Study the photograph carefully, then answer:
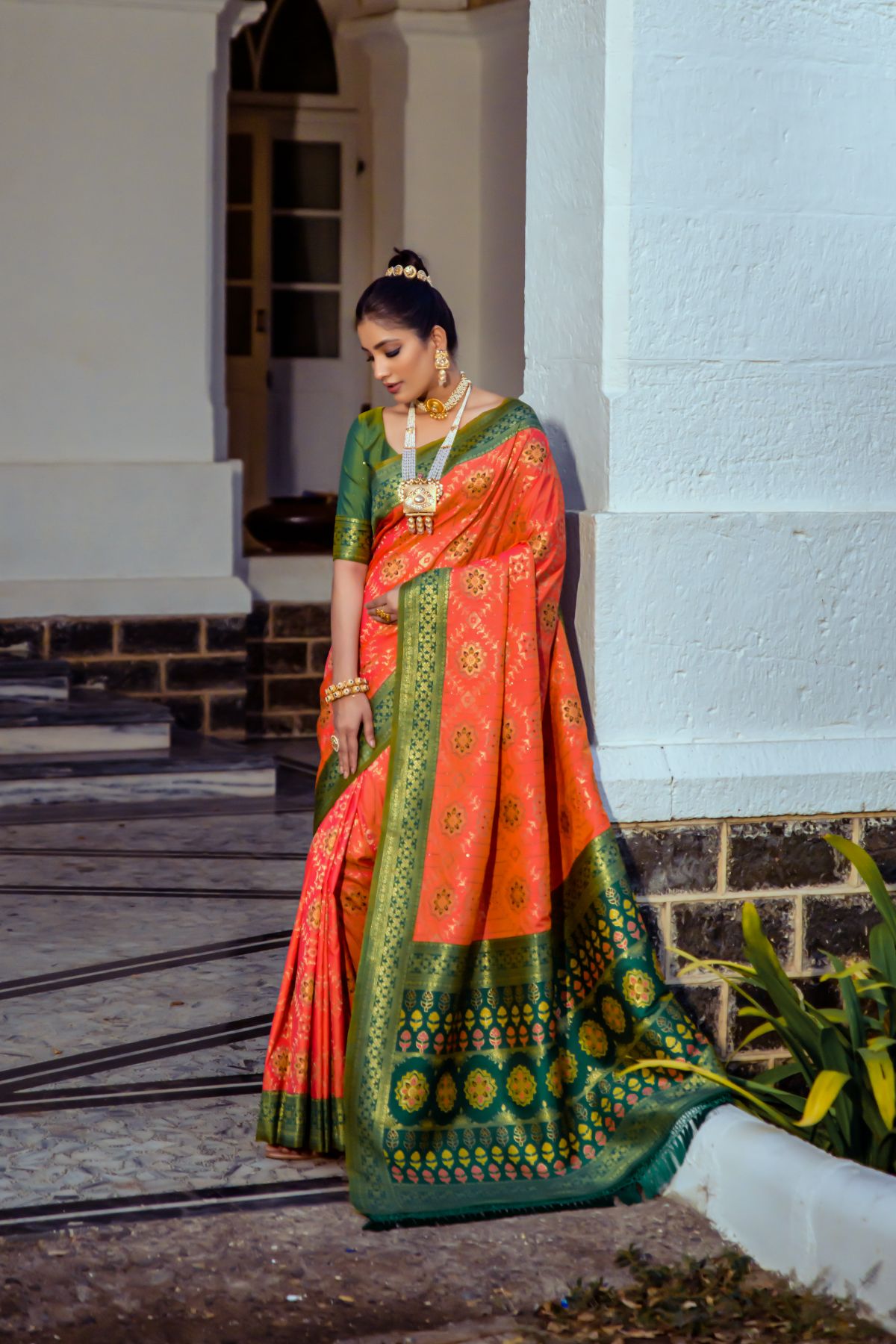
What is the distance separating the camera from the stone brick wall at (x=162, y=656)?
6926 millimetres

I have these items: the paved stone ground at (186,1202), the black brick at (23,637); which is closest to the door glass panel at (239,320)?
the black brick at (23,637)

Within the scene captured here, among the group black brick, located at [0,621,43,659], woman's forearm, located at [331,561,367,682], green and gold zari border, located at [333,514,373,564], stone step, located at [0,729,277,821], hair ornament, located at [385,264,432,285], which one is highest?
hair ornament, located at [385,264,432,285]

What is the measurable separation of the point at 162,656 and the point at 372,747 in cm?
429

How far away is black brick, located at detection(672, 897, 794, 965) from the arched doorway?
6151 mm

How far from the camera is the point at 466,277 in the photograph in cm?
827

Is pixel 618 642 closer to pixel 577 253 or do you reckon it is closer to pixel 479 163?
pixel 577 253

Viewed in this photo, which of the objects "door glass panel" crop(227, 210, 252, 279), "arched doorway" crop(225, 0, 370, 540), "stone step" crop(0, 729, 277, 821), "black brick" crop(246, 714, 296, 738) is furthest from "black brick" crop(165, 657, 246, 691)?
"door glass panel" crop(227, 210, 252, 279)

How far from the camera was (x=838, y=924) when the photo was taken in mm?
3176

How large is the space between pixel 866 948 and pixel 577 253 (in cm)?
131

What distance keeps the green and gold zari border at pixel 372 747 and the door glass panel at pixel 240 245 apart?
6.18 metres

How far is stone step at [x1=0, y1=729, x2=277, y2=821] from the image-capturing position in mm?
5973

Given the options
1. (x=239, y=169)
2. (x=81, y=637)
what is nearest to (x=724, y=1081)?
(x=81, y=637)

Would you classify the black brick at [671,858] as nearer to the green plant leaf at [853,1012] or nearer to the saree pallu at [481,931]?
the saree pallu at [481,931]

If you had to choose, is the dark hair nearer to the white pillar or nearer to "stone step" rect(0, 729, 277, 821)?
"stone step" rect(0, 729, 277, 821)
